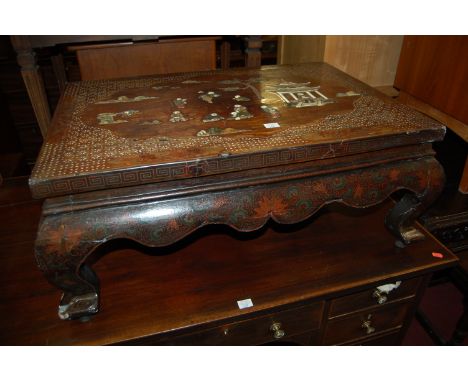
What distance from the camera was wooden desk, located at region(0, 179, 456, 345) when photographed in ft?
3.05

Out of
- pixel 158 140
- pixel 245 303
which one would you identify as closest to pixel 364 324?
pixel 245 303

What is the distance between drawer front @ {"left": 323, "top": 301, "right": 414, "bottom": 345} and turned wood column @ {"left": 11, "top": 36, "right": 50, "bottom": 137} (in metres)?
1.39

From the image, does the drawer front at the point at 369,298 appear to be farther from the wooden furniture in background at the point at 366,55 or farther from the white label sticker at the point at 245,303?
the wooden furniture in background at the point at 366,55

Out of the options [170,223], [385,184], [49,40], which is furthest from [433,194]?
[49,40]

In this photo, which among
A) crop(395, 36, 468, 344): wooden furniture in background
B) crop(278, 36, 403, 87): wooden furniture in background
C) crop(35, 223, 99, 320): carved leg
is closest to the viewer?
crop(35, 223, 99, 320): carved leg

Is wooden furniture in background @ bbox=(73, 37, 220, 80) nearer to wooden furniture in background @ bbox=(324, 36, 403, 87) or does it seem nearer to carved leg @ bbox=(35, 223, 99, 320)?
wooden furniture in background @ bbox=(324, 36, 403, 87)

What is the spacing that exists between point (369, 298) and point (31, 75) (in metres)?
1.51

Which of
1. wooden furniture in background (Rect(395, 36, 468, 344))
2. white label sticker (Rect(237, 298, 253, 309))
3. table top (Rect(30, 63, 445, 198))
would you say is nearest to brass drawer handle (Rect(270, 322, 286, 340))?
white label sticker (Rect(237, 298, 253, 309))

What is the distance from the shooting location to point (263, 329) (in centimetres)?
102

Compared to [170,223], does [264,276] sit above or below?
below

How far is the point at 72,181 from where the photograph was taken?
30.1 inches

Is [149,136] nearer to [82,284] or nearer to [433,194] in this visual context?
[82,284]

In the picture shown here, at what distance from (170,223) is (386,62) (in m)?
1.67

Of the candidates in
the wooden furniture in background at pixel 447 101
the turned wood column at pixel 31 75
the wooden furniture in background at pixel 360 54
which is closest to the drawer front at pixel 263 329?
the wooden furniture in background at pixel 447 101
